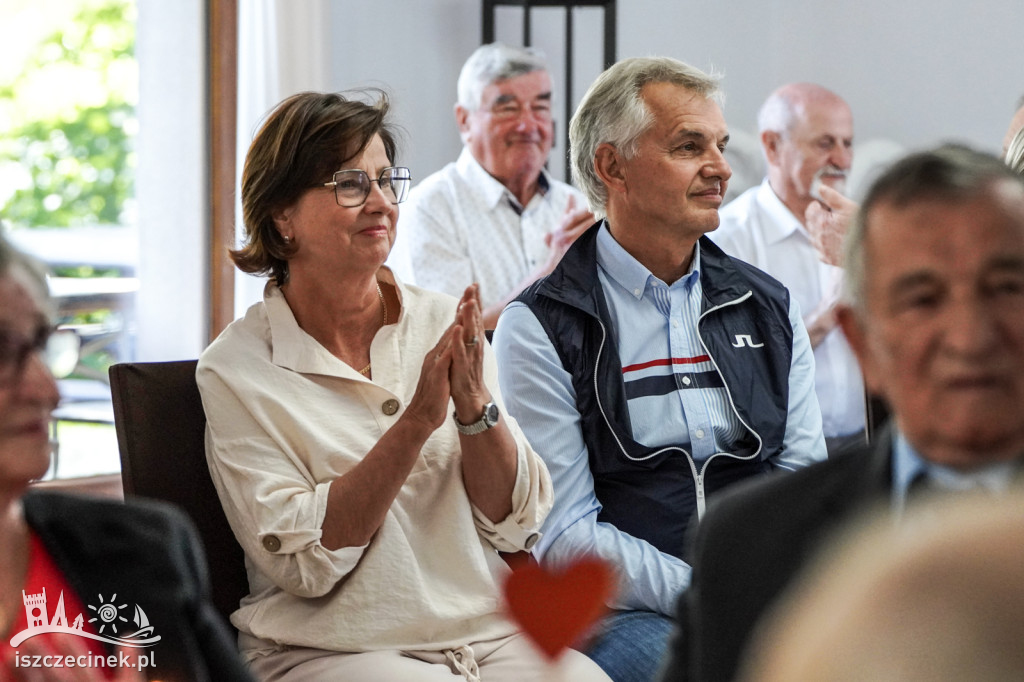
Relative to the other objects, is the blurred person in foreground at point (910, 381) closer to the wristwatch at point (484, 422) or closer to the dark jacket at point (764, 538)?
the dark jacket at point (764, 538)

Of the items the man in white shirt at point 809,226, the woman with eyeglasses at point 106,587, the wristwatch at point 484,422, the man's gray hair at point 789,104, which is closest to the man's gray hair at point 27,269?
the woman with eyeglasses at point 106,587

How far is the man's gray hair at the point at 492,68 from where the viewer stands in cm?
362

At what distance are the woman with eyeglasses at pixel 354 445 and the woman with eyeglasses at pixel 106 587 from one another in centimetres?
50

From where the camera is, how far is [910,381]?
858mm

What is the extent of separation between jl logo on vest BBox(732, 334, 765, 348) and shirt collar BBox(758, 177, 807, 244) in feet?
4.31

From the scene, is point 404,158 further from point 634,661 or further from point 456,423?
point 634,661

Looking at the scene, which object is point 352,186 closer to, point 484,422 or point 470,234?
point 484,422

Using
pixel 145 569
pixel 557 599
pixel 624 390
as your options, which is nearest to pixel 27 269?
pixel 145 569

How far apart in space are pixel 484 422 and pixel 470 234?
1735mm

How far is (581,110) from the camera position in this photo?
2348 millimetres

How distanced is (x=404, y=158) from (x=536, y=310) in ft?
1.17

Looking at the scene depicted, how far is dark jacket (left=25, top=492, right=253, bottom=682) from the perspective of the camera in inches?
42.1

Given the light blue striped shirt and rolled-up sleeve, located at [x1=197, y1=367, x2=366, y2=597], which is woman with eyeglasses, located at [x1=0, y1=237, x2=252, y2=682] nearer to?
rolled-up sleeve, located at [x1=197, y1=367, x2=366, y2=597]

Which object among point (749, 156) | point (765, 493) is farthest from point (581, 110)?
point (749, 156)
